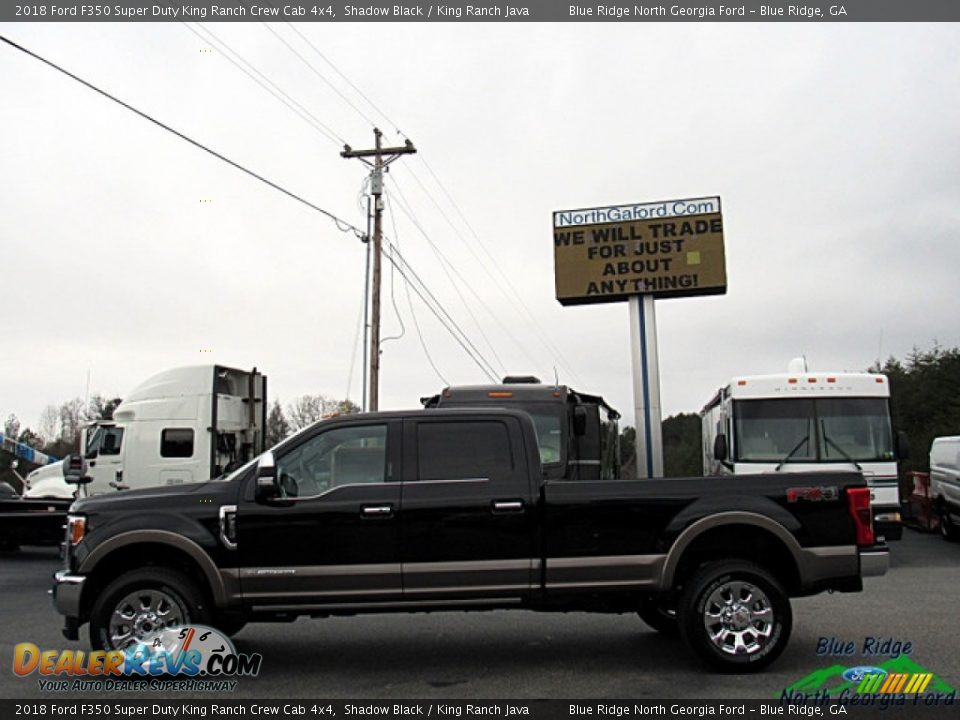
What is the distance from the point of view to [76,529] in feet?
23.7

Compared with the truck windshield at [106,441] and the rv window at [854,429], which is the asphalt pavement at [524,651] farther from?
the truck windshield at [106,441]

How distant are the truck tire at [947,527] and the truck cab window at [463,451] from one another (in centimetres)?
1437

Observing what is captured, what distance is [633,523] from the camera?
716 centimetres

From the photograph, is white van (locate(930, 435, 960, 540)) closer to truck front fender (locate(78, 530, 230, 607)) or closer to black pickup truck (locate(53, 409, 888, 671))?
black pickup truck (locate(53, 409, 888, 671))

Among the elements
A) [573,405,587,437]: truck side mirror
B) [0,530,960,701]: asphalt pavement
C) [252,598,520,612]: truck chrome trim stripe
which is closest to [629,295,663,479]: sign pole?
[573,405,587,437]: truck side mirror

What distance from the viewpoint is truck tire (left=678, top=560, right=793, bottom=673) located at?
695 cm

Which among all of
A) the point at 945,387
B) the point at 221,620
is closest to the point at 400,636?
the point at 221,620

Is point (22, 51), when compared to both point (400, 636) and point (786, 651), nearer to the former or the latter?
point (400, 636)

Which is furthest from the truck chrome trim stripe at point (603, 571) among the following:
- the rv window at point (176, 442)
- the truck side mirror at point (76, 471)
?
the truck side mirror at point (76, 471)

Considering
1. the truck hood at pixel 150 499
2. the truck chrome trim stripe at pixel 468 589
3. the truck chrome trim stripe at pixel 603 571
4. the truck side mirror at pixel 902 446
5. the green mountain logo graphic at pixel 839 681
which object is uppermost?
the truck side mirror at pixel 902 446

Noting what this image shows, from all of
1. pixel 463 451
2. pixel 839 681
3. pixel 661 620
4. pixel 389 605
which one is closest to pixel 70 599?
pixel 389 605

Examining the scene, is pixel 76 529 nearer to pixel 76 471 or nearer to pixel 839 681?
pixel 839 681

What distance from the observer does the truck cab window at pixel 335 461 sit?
23.9 ft

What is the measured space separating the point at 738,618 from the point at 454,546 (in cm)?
220
